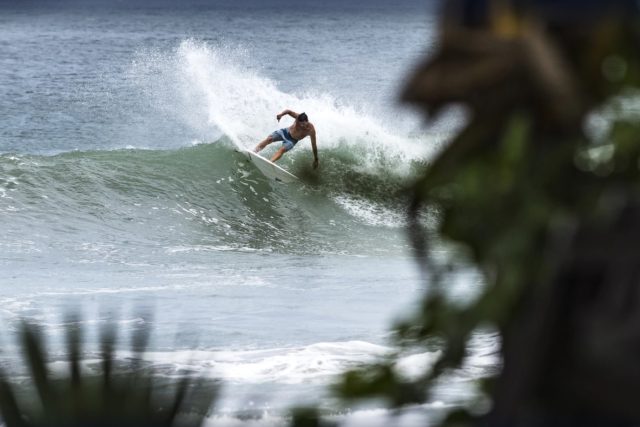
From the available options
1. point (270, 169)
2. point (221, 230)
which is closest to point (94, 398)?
point (221, 230)

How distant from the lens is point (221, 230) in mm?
18219

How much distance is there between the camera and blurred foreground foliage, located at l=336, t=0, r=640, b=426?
109cm

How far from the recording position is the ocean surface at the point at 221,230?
7.90m

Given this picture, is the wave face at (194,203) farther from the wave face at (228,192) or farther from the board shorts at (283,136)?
the board shorts at (283,136)

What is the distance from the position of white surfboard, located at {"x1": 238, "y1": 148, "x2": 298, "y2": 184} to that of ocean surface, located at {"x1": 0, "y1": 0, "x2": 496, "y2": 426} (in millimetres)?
244

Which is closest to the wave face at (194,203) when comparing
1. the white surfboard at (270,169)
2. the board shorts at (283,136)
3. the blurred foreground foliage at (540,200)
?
the white surfboard at (270,169)

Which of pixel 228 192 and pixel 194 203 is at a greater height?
pixel 228 192

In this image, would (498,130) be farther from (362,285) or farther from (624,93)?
(362,285)

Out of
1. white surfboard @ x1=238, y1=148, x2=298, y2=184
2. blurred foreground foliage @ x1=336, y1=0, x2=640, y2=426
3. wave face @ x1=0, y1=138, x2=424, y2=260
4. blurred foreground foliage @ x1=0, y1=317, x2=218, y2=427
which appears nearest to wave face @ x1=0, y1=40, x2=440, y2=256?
wave face @ x1=0, y1=138, x2=424, y2=260

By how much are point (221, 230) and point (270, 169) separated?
2.23 m

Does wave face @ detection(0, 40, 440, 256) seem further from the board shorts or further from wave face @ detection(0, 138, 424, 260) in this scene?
the board shorts

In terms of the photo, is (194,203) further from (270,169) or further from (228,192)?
(270,169)

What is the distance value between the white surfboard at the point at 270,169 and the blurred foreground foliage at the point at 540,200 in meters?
18.4

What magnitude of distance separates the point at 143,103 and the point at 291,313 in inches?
1137
